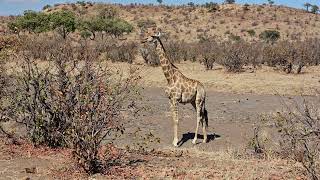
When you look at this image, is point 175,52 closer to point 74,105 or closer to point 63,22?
point 63,22

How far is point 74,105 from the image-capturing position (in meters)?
10.4

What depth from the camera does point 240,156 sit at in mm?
11695

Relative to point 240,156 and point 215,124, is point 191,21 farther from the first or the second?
point 240,156

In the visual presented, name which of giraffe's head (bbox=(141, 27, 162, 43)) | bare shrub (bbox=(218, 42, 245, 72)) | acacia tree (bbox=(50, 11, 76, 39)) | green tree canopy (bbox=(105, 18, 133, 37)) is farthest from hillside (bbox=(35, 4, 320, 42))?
giraffe's head (bbox=(141, 27, 162, 43))

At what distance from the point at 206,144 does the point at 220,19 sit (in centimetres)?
5210

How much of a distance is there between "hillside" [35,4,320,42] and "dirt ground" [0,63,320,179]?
1163 inches

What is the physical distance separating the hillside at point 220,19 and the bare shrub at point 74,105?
4392 centimetres

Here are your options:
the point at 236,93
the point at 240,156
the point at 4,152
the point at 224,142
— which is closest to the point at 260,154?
the point at 240,156

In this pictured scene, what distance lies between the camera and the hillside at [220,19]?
5881cm

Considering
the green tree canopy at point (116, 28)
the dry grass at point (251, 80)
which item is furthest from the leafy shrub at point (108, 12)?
the dry grass at point (251, 80)

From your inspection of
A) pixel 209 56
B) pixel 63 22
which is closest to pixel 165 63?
pixel 209 56

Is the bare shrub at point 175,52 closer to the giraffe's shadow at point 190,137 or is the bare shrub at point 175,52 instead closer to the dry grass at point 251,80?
the dry grass at point 251,80

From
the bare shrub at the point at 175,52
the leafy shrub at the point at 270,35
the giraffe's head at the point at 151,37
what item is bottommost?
the leafy shrub at the point at 270,35

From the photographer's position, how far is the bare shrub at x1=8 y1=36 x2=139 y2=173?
30.1 feet
